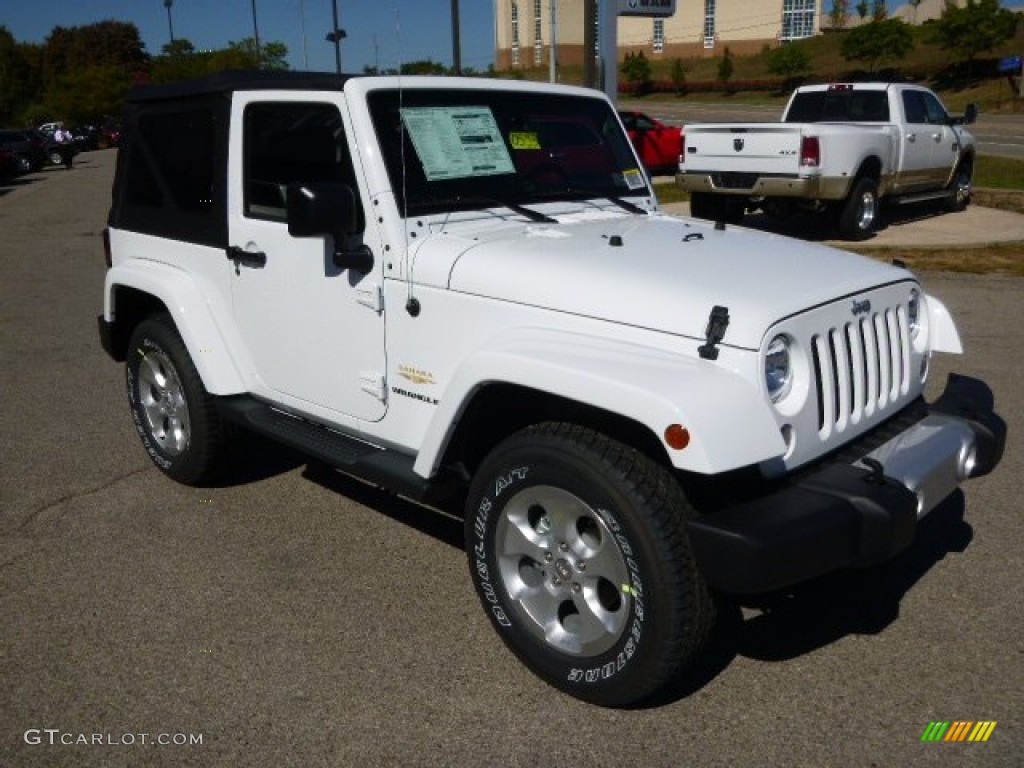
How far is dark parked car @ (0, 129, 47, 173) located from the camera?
32562 mm

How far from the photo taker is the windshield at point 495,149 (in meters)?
3.63

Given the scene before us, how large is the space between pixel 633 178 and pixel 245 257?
1807 millimetres

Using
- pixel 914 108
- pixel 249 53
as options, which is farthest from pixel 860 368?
pixel 249 53

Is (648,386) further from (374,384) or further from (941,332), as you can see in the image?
(941,332)

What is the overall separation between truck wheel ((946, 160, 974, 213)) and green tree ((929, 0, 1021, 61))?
4481 cm

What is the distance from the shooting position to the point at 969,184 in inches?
595

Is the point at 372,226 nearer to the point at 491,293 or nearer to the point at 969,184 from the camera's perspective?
the point at 491,293

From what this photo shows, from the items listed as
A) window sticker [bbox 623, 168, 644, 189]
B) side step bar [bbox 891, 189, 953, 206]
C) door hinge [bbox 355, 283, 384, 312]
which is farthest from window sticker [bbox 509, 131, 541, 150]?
side step bar [bbox 891, 189, 953, 206]

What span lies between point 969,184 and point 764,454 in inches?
571

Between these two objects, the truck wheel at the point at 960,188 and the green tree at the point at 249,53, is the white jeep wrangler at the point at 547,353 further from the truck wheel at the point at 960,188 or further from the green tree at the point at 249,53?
the green tree at the point at 249,53

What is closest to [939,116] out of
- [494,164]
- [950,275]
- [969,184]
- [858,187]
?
[969,184]

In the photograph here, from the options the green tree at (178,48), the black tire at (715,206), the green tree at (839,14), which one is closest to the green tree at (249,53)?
the green tree at (178,48)

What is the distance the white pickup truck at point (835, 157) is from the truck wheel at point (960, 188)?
18 cm

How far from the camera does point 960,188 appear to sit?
1489 centimetres
